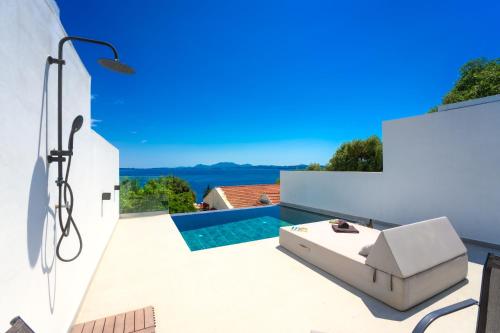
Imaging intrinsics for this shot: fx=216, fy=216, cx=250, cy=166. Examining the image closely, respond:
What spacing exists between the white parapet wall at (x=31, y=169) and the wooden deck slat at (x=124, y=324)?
0.72ft

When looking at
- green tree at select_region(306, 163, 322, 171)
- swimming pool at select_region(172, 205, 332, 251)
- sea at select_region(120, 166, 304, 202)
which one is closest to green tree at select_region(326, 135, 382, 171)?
green tree at select_region(306, 163, 322, 171)

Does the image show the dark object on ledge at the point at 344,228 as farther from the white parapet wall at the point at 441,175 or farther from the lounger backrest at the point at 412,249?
the white parapet wall at the point at 441,175

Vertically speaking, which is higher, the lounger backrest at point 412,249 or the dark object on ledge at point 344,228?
the lounger backrest at point 412,249

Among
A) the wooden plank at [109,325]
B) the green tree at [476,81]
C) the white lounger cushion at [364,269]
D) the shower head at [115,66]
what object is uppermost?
the green tree at [476,81]

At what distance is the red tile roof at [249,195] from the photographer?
43.3 feet

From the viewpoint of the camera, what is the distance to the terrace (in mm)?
1501

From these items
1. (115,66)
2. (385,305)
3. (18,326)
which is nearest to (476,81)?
(385,305)

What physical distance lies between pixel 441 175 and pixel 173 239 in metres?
7.66

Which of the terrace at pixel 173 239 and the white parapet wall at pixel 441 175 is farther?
the white parapet wall at pixel 441 175

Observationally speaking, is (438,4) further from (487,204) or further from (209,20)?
(209,20)

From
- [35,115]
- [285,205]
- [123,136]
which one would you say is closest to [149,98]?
[123,136]

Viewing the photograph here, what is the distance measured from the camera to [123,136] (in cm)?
2450

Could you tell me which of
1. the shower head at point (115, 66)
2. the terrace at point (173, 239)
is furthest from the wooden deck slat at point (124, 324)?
the shower head at point (115, 66)

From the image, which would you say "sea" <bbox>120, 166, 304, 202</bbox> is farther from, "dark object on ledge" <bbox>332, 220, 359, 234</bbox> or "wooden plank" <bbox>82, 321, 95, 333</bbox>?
"dark object on ledge" <bbox>332, 220, 359, 234</bbox>
